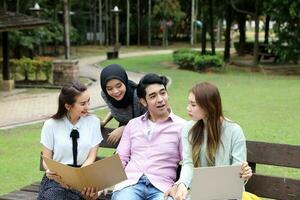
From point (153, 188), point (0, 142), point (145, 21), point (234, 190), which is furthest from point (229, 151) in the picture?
point (145, 21)

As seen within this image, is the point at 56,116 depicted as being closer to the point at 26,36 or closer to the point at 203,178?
the point at 203,178

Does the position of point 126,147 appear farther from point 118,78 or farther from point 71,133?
point 118,78

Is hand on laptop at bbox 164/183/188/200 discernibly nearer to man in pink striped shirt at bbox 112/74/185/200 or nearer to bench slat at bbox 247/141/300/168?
man in pink striped shirt at bbox 112/74/185/200

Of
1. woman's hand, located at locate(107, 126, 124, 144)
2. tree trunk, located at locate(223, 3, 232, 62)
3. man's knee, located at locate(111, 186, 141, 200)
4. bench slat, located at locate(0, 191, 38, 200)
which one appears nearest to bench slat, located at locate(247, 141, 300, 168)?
man's knee, located at locate(111, 186, 141, 200)

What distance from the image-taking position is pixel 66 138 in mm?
4500

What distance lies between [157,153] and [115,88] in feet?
2.08

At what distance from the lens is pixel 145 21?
55.5 meters

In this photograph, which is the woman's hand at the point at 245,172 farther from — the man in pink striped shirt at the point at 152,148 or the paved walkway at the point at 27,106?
the paved walkway at the point at 27,106

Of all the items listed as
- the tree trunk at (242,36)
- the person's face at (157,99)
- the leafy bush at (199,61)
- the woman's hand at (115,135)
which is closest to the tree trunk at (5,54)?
the leafy bush at (199,61)

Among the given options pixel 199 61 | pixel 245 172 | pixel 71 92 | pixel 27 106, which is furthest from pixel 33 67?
pixel 245 172

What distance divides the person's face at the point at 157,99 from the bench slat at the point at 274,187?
2.82 feet

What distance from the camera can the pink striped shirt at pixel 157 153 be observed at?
169 inches

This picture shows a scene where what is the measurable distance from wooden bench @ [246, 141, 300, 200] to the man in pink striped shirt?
58 cm

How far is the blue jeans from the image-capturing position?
417 centimetres
